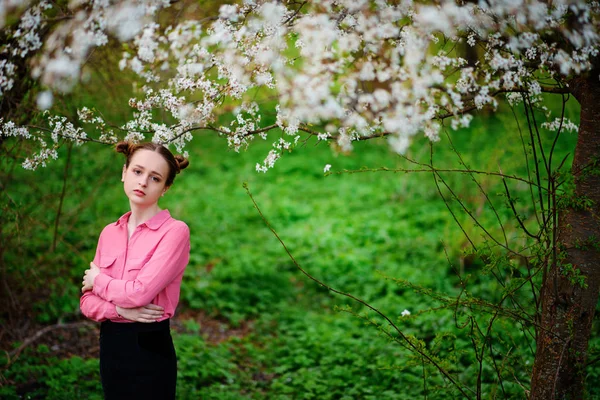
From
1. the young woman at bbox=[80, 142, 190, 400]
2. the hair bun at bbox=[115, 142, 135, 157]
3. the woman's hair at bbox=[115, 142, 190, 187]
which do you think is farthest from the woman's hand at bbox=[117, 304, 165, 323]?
the hair bun at bbox=[115, 142, 135, 157]

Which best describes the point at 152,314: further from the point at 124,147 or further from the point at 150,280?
the point at 124,147

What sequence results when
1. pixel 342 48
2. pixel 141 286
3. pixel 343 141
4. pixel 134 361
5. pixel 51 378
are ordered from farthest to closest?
1. pixel 51 378
2. pixel 342 48
3. pixel 343 141
4. pixel 134 361
5. pixel 141 286

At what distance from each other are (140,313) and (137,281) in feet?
0.51

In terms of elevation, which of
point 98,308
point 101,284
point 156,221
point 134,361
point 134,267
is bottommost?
point 134,361

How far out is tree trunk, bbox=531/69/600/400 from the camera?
8.23 feet

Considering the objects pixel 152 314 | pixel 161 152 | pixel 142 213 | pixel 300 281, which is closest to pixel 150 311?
pixel 152 314

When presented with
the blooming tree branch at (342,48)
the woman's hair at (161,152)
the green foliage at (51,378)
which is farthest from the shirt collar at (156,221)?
the green foliage at (51,378)

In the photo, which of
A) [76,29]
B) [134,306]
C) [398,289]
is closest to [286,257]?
[398,289]

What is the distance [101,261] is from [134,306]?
0.31 meters

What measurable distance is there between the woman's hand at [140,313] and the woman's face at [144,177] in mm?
462

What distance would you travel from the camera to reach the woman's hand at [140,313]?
2393 mm

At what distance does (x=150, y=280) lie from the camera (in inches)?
92.0

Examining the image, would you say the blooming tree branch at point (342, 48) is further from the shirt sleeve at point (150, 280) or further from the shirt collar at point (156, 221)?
the shirt sleeve at point (150, 280)

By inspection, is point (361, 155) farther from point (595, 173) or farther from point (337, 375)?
point (595, 173)
